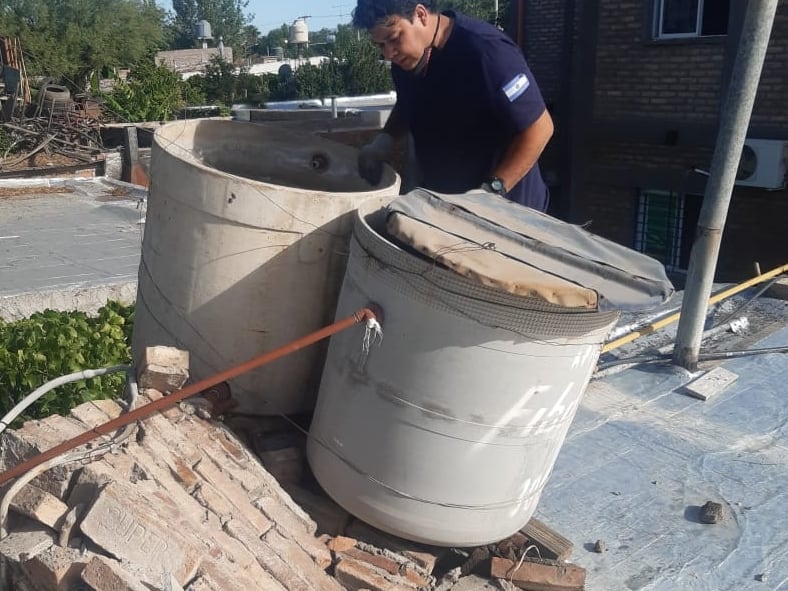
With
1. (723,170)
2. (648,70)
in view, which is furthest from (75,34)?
(723,170)

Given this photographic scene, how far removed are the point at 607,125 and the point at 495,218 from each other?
832cm

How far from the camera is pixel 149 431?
2457mm

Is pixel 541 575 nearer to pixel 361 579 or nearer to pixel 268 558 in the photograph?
pixel 361 579

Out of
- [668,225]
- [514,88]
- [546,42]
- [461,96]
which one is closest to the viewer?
[514,88]

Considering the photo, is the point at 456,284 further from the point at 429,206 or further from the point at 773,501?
the point at 773,501

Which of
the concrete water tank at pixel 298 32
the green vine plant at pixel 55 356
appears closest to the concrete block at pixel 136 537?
the green vine plant at pixel 55 356

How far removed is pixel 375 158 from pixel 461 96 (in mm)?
436

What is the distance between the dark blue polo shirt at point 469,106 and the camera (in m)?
2.83

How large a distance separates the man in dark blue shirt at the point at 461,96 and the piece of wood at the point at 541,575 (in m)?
1.27

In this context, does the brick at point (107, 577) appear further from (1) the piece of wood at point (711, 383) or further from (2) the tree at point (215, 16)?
(2) the tree at point (215, 16)

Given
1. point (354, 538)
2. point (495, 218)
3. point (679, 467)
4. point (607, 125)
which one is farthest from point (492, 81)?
point (607, 125)

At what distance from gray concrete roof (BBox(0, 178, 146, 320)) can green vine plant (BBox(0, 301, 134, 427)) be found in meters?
0.82

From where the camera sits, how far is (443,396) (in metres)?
2.30

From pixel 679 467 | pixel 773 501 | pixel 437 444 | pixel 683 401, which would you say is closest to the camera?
pixel 437 444
